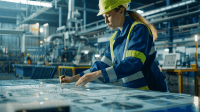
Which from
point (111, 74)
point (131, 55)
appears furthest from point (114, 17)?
point (111, 74)

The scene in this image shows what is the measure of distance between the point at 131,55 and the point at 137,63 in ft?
0.21

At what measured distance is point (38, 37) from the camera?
2047 centimetres

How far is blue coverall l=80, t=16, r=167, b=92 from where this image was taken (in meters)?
1.12

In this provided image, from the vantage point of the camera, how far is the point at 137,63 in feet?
3.71

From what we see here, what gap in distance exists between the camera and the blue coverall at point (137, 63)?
1.12 m

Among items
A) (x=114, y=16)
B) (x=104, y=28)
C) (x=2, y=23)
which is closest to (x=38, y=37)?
(x=2, y=23)

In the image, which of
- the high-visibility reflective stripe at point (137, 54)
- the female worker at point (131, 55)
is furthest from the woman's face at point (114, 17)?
the high-visibility reflective stripe at point (137, 54)

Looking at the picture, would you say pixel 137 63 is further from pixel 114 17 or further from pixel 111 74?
pixel 114 17

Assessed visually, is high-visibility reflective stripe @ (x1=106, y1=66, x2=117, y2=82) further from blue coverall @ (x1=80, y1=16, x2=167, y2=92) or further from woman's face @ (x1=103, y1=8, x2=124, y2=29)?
woman's face @ (x1=103, y1=8, x2=124, y2=29)

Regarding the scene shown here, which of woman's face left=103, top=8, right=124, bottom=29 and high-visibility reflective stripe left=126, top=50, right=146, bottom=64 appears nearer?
high-visibility reflective stripe left=126, top=50, right=146, bottom=64

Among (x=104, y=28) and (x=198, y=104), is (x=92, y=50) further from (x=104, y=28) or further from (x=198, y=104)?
(x=198, y=104)

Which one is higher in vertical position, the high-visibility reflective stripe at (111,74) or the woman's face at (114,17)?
the woman's face at (114,17)

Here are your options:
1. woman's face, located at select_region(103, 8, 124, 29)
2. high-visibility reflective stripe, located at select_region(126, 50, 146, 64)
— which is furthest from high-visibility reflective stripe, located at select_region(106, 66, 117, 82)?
woman's face, located at select_region(103, 8, 124, 29)

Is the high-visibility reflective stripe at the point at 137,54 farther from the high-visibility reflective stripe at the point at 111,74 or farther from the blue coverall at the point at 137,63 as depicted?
the high-visibility reflective stripe at the point at 111,74
